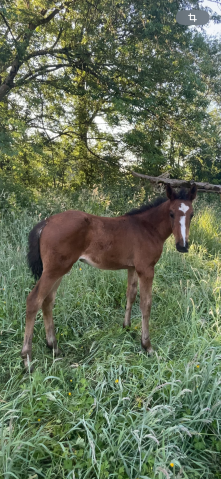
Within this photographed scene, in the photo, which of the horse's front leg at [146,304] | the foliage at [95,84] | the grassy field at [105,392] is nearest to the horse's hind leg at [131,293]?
the grassy field at [105,392]

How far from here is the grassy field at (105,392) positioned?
166cm

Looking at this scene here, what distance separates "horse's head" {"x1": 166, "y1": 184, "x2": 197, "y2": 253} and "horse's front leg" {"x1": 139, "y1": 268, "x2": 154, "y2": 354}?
0.57 metres

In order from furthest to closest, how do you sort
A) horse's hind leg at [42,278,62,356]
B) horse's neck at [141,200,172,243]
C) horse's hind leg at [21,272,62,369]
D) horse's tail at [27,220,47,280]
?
horse's neck at [141,200,172,243] → horse's hind leg at [42,278,62,356] → horse's tail at [27,220,47,280] → horse's hind leg at [21,272,62,369]

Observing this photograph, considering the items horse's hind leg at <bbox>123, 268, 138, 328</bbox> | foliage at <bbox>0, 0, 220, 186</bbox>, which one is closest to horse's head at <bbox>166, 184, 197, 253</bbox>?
horse's hind leg at <bbox>123, 268, 138, 328</bbox>

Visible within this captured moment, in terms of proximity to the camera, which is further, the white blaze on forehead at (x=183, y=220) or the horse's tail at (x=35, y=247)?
the horse's tail at (x=35, y=247)

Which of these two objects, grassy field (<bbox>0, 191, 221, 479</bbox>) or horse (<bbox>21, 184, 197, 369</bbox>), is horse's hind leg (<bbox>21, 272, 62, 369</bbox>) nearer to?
horse (<bbox>21, 184, 197, 369</bbox>)

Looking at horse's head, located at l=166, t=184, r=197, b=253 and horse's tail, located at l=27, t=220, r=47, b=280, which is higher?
horse's head, located at l=166, t=184, r=197, b=253

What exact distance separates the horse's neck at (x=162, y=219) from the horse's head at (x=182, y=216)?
0.24m

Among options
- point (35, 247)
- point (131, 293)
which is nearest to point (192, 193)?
point (131, 293)

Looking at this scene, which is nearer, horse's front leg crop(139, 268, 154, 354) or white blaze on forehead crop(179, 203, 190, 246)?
white blaze on forehead crop(179, 203, 190, 246)

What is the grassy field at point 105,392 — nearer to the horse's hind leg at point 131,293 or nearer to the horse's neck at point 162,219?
the horse's hind leg at point 131,293

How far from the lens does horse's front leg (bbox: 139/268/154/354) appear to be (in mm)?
2924

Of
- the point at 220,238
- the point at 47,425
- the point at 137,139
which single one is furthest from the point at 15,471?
the point at 137,139

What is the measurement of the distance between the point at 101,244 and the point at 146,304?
0.87 m
